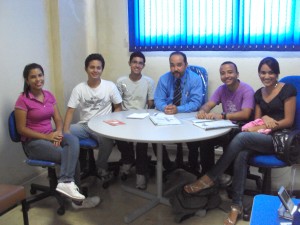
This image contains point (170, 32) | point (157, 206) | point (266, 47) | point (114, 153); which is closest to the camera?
point (157, 206)

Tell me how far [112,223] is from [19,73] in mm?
1532

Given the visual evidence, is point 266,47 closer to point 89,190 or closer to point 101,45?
point 101,45

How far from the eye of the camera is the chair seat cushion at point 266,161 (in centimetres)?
227

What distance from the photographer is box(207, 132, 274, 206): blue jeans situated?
2340 millimetres

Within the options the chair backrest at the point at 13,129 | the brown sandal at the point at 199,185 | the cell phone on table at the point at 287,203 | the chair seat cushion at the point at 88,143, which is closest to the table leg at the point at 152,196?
the brown sandal at the point at 199,185

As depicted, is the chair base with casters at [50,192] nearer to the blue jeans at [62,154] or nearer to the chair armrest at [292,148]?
the blue jeans at [62,154]

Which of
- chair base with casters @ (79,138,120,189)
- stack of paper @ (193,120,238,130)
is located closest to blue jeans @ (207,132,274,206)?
stack of paper @ (193,120,238,130)

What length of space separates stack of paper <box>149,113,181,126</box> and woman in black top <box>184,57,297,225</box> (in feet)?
1.47

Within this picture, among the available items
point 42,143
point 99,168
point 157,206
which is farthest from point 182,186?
point 42,143

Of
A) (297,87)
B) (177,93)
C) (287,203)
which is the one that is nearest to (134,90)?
(177,93)

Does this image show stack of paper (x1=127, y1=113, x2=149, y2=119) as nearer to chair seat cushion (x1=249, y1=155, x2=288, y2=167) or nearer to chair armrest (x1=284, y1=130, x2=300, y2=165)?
chair seat cushion (x1=249, y1=155, x2=288, y2=167)

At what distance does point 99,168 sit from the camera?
3.01 meters

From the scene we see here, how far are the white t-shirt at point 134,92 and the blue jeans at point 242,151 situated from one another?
1.15m

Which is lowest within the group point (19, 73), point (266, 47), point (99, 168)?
point (99, 168)
